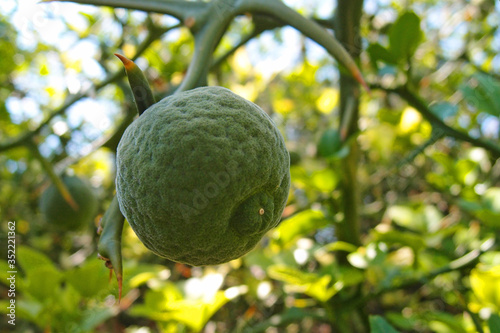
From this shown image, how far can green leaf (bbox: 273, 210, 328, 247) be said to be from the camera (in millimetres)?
1031

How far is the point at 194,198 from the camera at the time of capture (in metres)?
0.46

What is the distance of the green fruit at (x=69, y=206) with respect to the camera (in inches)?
52.9

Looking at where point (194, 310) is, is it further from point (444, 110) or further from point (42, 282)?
point (444, 110)

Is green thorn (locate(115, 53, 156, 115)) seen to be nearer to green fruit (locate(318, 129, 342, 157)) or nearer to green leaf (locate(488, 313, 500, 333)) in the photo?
green fruit (locate(318, 129, 342, 157))

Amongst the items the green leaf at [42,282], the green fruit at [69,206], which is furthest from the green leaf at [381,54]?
the green fruit at [69,206]

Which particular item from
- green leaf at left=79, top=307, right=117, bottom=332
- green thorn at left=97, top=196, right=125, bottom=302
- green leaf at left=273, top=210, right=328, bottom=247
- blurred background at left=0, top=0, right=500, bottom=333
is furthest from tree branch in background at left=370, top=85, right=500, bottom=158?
green leaf at left=79, top=307, right=117, bottom=332

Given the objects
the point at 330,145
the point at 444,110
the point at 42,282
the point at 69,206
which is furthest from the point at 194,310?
the point at 444,110

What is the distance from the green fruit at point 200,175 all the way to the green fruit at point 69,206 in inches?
37.0

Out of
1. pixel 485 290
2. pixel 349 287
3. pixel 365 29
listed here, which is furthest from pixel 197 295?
pixel 365 29

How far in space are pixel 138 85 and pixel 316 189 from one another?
2.31 ft

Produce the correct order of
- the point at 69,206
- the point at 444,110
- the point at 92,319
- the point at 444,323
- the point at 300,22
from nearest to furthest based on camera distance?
the point at 300,22, the point at 444,323, the point at 444,110, the point at 92,319, the point at 69,206

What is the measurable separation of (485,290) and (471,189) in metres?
0.42

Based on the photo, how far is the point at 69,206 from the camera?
4.40 feet

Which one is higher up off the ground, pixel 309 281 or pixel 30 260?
pixel 309 281
